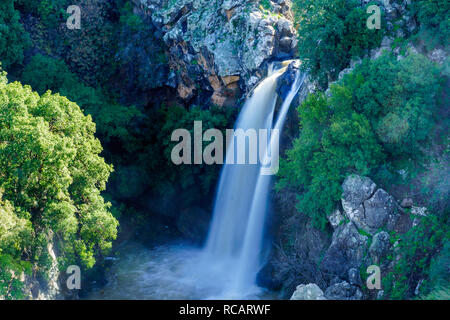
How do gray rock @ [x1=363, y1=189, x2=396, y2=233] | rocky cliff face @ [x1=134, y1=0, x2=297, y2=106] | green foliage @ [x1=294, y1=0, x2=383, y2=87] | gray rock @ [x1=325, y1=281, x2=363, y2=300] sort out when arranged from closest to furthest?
gray rock @ [x1=325, y1=281, x2=363, y2=300] → gray rock @ [x1=363, y1=189, x2=396, y2=233] → green foliage @ [x1=294, y1=0, x2=383, y2=87] → rocky cliff face @ [x1=134, y1=0, x2=297, y2=106]

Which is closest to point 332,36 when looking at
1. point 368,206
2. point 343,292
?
point 368,206

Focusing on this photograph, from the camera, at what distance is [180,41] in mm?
30906

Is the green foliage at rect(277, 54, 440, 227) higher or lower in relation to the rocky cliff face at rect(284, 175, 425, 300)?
higher

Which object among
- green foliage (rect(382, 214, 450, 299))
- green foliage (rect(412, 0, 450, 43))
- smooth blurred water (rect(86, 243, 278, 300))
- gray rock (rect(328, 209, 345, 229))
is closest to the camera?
green foliage (rect(382, 214, 450, 299))

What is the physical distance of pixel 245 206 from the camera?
25438 millimetres

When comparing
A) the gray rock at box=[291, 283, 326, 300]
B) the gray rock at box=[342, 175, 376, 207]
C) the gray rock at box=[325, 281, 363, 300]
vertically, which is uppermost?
the gray rock at box=[342, 175, 376, 207]

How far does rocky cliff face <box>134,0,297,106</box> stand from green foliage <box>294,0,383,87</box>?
579 cm

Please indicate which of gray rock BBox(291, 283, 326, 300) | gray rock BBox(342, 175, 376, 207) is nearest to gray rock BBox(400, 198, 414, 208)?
gray rock BBox(342, 175, 376, 207)

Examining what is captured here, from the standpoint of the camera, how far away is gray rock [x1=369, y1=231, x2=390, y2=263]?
17.2 meters
